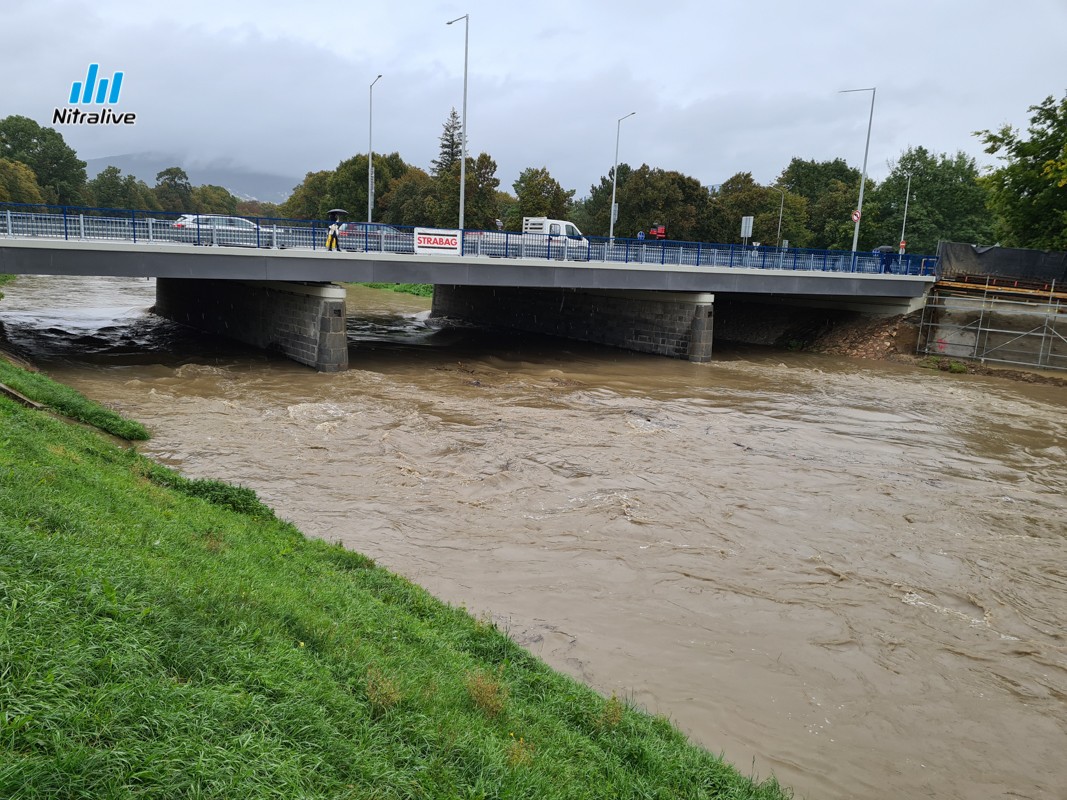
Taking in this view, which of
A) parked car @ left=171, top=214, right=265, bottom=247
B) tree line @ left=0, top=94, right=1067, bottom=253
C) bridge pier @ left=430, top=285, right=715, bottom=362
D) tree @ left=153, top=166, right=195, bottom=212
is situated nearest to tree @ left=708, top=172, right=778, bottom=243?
tree line @ left=0, top=94, right=1067, bottom=253

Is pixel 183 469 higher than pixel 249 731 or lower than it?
lower

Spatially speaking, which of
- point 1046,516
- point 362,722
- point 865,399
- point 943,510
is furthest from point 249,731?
point 865,399

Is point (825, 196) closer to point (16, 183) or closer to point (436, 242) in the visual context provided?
point (436, 242)

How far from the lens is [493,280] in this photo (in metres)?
29.2

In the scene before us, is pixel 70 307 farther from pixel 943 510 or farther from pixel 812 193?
pixel 812 193

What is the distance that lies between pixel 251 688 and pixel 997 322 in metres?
41.3

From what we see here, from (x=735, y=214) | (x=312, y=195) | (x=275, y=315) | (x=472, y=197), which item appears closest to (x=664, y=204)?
(x=735, y=214)

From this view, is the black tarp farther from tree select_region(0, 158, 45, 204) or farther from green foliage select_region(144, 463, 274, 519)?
tree select_region(0, 158, 45, 204)

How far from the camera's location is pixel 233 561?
7.82 meters

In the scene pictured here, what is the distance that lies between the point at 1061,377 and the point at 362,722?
37975mm

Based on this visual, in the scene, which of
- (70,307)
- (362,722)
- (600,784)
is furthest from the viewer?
(70,307)

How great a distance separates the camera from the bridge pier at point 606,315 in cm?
3547

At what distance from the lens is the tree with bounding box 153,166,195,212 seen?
14588cm

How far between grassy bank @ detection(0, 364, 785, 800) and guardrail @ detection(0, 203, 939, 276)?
16859 mm
